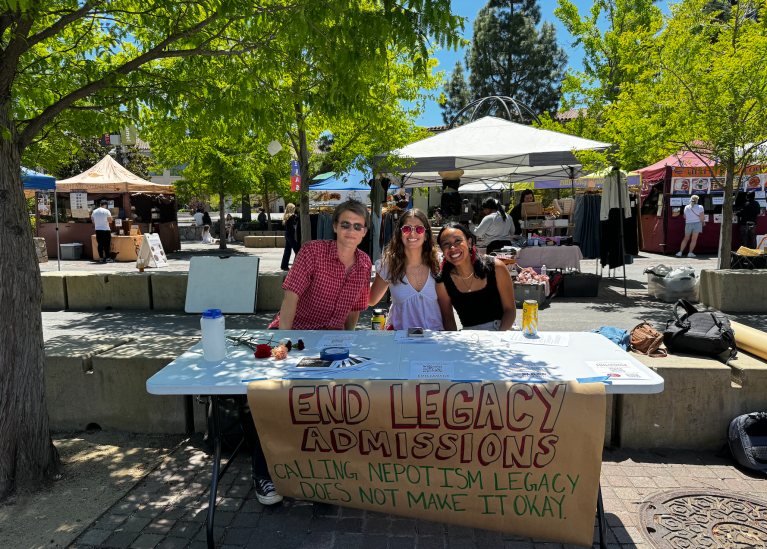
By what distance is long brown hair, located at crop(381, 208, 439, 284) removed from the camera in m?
4.03

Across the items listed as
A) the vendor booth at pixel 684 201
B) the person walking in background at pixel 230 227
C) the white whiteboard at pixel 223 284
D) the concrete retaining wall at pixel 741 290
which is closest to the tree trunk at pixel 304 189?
the white whiteboard at pixel 223 284

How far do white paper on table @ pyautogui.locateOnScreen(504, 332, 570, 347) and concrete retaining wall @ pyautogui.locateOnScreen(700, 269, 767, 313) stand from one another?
6.11 metres

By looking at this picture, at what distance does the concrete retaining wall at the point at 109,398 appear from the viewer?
3.99 metres

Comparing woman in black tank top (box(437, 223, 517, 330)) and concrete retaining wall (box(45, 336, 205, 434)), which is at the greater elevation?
woman in black tank top (box(437, 223, 517, 330))

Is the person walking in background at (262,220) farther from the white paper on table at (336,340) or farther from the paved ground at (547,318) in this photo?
the white paper on table at (336,340)

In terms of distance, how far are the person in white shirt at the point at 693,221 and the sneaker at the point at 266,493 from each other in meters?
15.8

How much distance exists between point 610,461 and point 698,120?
6.67 meters

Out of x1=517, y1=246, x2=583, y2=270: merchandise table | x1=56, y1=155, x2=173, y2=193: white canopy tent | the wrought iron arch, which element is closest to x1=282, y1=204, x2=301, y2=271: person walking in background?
x1=517, y1=246, x2=583, y2=270: merchandise table

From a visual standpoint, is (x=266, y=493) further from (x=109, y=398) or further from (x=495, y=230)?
(x=495, y=230)

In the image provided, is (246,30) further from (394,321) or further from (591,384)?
(591,384)

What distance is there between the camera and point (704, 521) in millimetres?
2865

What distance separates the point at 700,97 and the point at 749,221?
887 centimetres

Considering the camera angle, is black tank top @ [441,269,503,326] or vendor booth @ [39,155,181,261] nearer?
black tank top @ [441,269,503,326]

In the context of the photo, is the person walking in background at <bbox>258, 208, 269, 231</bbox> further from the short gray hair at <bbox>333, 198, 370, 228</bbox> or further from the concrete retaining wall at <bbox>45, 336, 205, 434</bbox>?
the short gray hair at <bbox>333, 198, 370, 228</bbox>
